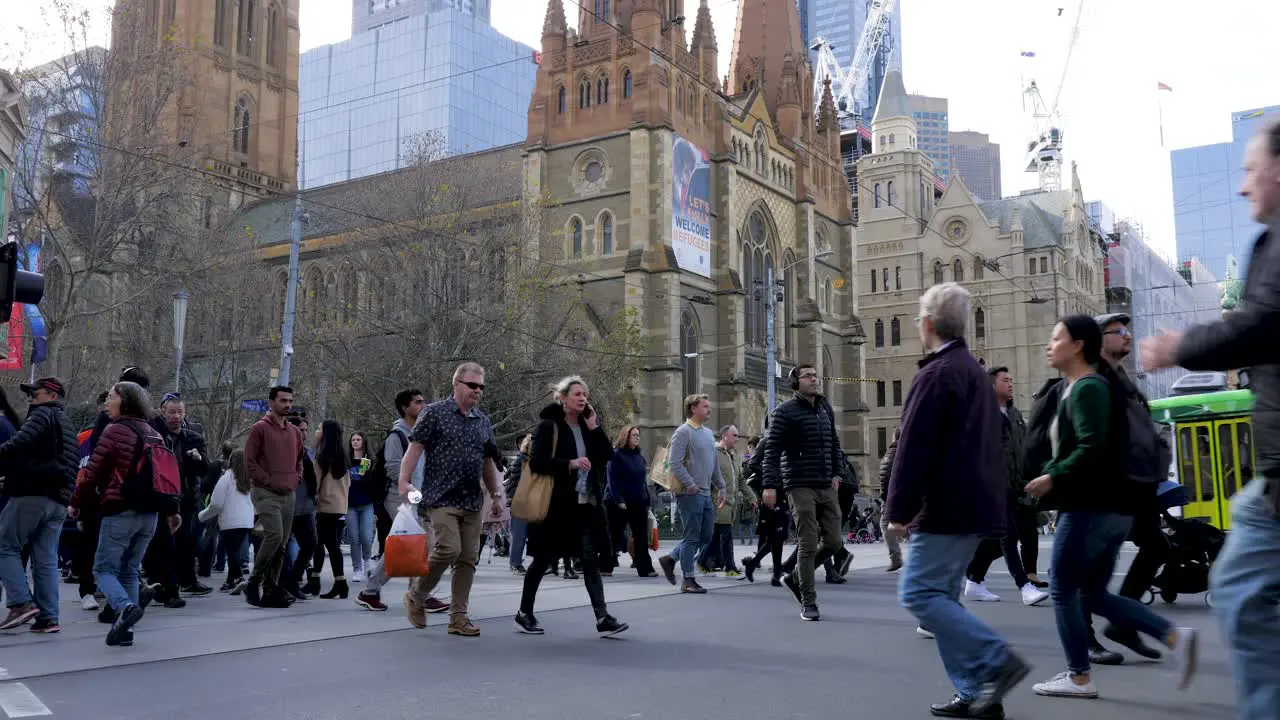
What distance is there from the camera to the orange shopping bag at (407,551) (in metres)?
7.67

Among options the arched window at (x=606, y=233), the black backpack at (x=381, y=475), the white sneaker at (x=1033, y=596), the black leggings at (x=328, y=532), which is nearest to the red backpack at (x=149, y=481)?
the black backpack at (x=381, y=475)

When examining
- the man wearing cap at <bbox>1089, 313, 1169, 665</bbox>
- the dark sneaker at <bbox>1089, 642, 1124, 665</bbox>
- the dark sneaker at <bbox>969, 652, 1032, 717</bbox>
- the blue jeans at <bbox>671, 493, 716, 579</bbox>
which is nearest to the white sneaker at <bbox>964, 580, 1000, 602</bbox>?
the man wearing cap at <bbox>1089, 313, 1169, 665</bbox>

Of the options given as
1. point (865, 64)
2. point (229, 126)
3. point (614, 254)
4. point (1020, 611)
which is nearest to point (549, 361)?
point (614, 254)

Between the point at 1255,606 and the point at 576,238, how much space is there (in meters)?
42.6

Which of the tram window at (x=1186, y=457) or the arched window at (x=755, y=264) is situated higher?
the arched window at (x=755, y=264)

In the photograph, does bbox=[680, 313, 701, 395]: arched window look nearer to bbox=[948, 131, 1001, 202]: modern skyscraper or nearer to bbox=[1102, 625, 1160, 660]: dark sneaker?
bbox=[1102, 625, 1160, 660]: dark sneaker

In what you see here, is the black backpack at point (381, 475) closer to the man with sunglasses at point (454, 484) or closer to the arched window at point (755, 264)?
the man with sunglasses at point (454, 484)

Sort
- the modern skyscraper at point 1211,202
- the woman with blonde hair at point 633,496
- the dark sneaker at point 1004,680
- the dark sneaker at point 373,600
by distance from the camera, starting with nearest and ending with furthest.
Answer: the dark sneaker at point 1004,680
the dark sneaker at point 373,600
the woman with blonde hair at point 633,496
the modern skyscraper at point 1211,202

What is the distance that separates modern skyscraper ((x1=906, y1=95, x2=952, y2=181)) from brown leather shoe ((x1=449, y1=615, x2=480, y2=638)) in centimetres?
18275

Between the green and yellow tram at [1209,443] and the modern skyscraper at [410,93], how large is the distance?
Answer: 81842 millimetres

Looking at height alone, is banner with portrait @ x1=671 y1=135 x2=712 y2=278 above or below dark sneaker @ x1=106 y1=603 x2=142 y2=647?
above

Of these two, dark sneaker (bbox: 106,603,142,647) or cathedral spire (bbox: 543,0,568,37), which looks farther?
cathedral spire (bbox: 543,0,568,37)

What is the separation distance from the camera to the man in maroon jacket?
9.45 m

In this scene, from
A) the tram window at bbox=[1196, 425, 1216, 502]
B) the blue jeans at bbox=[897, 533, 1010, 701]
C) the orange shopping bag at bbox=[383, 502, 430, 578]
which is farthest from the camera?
the tram window at bbox=[1196, 425, 1216, 502]
